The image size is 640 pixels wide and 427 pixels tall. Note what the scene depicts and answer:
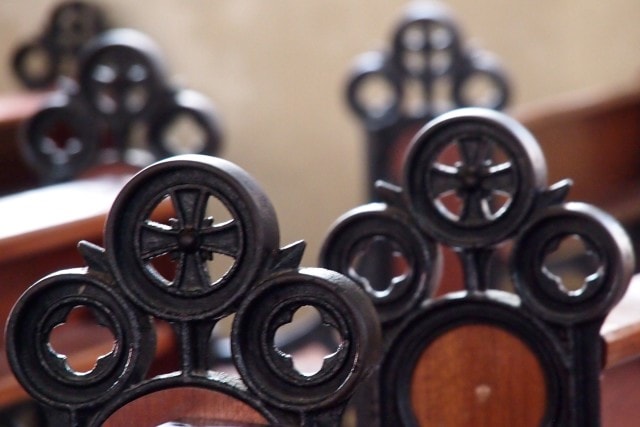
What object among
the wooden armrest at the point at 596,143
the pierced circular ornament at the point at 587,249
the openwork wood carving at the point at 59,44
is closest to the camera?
the pierced circular ornament at the point at 587,249

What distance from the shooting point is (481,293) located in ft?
5.43

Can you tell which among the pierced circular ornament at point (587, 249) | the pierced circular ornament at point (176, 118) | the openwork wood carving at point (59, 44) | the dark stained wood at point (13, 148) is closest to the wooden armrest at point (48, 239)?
the pierced circular ornament at point (176, 118)

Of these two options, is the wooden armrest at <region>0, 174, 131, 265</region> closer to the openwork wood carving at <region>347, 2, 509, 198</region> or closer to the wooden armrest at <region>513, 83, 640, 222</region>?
the openwork wood carving at <region>347, 2, 509, 198</region>

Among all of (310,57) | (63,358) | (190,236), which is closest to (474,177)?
(190,236)

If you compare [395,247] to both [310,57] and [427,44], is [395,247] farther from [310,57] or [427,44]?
[310,57]

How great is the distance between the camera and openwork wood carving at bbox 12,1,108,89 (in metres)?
4.81

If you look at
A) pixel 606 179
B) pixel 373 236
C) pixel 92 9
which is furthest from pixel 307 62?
pixel 373 236

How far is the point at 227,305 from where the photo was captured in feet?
4.16

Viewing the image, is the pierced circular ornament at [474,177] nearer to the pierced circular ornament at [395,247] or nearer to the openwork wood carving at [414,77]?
the pierced circular ornament at [395,247]

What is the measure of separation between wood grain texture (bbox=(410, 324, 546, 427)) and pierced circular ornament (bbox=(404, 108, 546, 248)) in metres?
0.14

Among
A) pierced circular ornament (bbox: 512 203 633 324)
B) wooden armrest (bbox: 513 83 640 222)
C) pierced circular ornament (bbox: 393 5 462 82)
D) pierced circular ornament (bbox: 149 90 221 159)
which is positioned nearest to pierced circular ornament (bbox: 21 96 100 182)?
pierced circular ornament (bbox: 149 90 221 159)

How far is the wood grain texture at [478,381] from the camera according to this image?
1661 millimetres

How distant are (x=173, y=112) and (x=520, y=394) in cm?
188

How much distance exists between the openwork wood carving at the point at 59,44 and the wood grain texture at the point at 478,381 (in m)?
3.35
